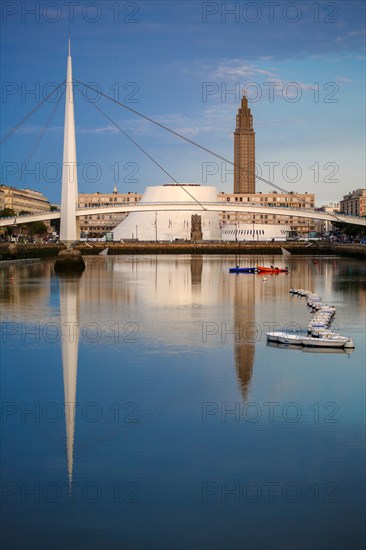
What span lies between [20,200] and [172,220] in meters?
22.2

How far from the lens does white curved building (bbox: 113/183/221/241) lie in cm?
6475

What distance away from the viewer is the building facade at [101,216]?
81.2 meters

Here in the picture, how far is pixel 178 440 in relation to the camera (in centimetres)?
673

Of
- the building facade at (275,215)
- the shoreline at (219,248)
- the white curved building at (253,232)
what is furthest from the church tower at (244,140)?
the shoreline at (219,248)

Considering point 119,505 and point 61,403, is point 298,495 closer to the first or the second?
point 119,505

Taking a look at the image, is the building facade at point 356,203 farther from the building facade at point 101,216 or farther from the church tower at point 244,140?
the building facade at point 101,216

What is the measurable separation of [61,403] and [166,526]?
331 cm

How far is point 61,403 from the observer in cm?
816

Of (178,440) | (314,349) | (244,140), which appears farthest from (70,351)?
(244,140)

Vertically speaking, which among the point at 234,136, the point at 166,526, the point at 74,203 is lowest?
the point at 166,526

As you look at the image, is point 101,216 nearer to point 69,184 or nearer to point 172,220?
point 172,220

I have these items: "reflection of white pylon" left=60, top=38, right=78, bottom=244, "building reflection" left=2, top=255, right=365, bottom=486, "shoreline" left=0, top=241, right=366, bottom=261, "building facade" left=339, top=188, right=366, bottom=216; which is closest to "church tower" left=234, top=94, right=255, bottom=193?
"building facade" left=339, top=188, right=366, bottom=216

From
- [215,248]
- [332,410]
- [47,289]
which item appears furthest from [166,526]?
[215,248]

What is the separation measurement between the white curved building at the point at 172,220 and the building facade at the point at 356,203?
2496cm
